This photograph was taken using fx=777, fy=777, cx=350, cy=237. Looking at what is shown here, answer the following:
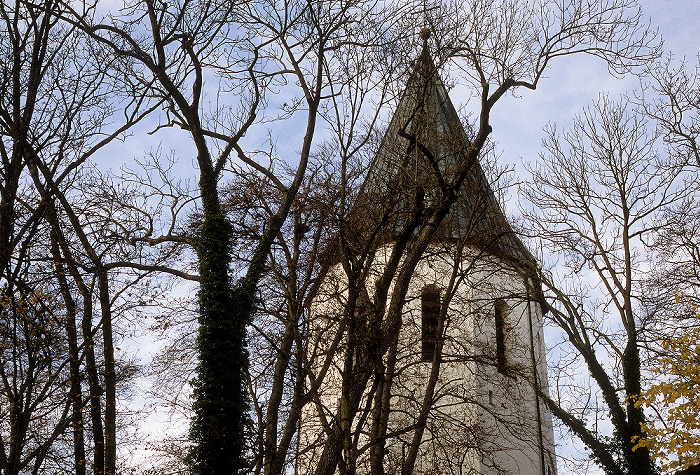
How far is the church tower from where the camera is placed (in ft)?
35.0

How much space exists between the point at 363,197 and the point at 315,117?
3782mm

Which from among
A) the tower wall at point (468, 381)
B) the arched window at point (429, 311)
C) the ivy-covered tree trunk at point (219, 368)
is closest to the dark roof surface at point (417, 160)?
the tower wall at point (468, 381)

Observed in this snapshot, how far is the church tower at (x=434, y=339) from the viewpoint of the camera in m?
10.7

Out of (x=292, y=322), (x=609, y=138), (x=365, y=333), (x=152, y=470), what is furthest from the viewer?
(x=609, y=138)

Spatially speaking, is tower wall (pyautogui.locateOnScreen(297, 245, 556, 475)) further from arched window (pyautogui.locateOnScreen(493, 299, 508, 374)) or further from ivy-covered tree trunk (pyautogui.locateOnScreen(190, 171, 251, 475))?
ivy-covered tree trunk (pyautogui.locateOnScreen(190, 171, 251, 475))

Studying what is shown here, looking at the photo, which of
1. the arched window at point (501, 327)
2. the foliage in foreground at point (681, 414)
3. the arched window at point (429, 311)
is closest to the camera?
the foliage in foreground at point (681, 414)

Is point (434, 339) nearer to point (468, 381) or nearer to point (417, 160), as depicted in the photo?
point (468, 381)

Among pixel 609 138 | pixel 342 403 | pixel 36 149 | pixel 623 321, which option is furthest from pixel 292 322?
pixel 609 138

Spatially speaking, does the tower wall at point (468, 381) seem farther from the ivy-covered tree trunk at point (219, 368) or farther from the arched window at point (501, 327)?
the ivy-covered tree trunk at point (219, 368)

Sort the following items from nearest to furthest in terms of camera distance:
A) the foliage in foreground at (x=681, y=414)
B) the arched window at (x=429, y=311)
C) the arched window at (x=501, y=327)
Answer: the foliage in foreground at (x=681, y=414) < the arched window at (x=429, y=311) < the arched window at (x=501, y=327)

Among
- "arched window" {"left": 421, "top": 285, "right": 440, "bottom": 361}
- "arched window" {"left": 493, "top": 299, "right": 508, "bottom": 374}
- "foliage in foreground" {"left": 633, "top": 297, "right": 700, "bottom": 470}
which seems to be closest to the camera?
"foliage in foreground" {"left": 633, "top": 297, "right": 700, "bottom": 470}

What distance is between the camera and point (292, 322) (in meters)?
11.8

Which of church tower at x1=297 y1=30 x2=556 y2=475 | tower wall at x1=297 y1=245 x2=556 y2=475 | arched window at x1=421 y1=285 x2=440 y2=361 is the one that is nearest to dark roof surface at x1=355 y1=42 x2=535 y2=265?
church tower at x1=297 y1=30 x2=556 y2=475

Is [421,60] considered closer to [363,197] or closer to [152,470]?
[363,197]
